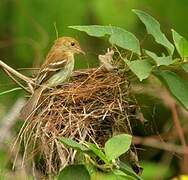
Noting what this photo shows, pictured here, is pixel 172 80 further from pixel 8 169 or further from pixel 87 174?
pixel 8 169

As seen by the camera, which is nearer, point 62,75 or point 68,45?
point 62,75

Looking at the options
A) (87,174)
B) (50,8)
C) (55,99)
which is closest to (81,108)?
(55,99)

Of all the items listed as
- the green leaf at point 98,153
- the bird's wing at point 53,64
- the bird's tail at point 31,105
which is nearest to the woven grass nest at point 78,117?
the bird's tail at point 31,105

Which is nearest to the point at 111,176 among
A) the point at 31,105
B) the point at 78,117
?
the point at 78,117

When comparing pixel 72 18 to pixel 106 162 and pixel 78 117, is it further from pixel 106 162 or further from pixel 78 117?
pixel 106 162

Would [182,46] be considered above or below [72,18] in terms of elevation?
above

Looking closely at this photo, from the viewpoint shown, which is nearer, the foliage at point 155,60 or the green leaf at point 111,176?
the green leaf at point 111,176

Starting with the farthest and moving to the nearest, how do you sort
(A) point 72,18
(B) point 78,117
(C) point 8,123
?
(A) point 72,18 < (C) point 8,123 < (B) point 78,117

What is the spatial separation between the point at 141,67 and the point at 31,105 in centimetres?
87

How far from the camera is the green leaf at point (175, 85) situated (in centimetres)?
252

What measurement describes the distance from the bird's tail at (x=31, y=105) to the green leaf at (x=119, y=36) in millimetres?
648

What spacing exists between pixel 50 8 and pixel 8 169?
1963 mm

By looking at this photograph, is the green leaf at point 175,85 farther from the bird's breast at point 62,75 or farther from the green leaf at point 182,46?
the bird's breast at point 62,75

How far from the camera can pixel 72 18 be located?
182 inches
